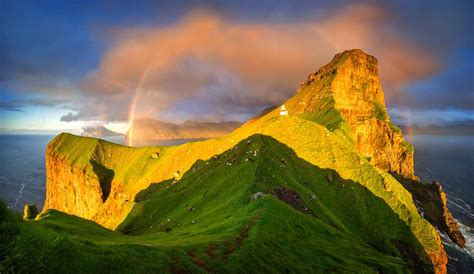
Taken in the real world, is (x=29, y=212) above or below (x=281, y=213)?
below

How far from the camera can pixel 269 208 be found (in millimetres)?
63844

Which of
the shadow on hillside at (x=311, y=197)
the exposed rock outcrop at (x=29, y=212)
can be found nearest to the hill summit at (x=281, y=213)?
the shadow on hillside at (x=311, y=197)

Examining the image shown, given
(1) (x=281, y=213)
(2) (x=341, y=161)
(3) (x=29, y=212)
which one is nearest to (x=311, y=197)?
(1) (x=281, y=213)

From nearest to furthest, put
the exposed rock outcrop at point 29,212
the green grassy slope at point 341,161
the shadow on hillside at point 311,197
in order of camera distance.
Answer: the exposed rock outcrop at point 29,212 → the shadow on hillside at point 311,197 → the green grassy slope at point 341,161

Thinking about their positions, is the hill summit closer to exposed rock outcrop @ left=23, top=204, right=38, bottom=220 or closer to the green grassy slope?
the green grassy slope

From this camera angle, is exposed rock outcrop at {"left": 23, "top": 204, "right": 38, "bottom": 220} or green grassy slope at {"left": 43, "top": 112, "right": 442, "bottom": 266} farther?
green grassy slope at {"left": 43, "top": 112, "right": 442, "bottom": 266}

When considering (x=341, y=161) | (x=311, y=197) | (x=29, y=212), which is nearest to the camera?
(x=29, y=212)

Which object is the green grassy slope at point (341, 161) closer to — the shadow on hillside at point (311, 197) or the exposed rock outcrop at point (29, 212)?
the shadow on hillside at point (311, 197)

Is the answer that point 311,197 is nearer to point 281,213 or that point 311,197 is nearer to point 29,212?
point 281,213

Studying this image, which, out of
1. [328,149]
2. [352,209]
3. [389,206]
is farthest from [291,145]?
[389,206]

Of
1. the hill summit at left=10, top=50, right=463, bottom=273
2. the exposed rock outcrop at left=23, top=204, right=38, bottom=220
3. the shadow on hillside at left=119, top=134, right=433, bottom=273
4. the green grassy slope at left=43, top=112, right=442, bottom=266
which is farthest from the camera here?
the green grassy slope at left=43, top=112, right=442, bottom=266

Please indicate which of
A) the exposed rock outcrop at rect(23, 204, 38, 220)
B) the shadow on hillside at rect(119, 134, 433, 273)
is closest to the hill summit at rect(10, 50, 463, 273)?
the shadow on hillside at rect(119, 134, 433, 273)

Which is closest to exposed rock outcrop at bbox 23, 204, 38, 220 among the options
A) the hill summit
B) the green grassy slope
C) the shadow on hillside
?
the hill summit

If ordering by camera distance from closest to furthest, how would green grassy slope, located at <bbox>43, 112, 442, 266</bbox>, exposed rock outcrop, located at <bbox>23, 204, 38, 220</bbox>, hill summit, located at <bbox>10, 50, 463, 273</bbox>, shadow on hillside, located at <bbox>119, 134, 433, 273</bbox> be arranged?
hill summit, located at <bbox>10, 50, 463, 273</bbox>
exposed rock outcrop, located at <bbox>23, 204, 38, 220</bbox>
shadow on hillside, located at <bbox>119, 134, 433, 273</bbox>
green grassy slope, located at <bbox>43, 112, 442, 266</bbox>
